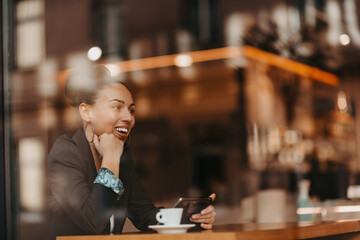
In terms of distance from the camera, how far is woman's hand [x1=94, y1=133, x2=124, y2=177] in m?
2.64

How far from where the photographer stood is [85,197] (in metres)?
2.58

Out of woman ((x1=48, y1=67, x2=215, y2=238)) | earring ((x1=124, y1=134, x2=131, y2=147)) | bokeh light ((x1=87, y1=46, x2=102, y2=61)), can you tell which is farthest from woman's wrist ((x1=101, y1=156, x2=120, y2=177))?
bokeh light ((x1=87, y1=46, x2=102, y2=61))

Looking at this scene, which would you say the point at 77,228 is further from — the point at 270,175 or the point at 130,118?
the point at 270,175

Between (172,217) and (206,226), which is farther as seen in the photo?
(206,226)

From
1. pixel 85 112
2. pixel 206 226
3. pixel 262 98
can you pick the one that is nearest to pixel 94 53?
pixel 85 112

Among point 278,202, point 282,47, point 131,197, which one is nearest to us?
point 131,197

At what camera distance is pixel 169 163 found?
6.52 metres

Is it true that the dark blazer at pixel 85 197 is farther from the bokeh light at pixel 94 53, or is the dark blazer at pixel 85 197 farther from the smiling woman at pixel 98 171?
the bokeh light at pixel 94 53

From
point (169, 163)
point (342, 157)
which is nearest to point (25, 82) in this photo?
point (169, 163)

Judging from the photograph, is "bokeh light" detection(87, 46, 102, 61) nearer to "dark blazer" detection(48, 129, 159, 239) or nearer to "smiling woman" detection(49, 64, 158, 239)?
"smiling woman" detection(49, 64, 158, 239)

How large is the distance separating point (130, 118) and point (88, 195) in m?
0.39

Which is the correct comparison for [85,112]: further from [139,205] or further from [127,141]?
[139,205]

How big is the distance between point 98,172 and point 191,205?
406mm

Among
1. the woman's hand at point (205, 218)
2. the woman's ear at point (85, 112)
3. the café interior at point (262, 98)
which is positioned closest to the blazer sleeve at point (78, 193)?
the woman's ear at point (85, 112)
